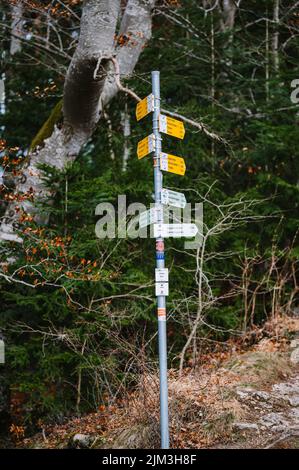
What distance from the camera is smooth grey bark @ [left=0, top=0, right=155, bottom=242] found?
802cm

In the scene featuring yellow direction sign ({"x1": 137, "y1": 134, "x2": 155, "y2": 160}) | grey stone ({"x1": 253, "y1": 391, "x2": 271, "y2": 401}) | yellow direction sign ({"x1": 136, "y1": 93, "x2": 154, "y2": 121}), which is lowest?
grey stone ({"x1": 253, "y1": 391, "x2": 271, "y2": 401})

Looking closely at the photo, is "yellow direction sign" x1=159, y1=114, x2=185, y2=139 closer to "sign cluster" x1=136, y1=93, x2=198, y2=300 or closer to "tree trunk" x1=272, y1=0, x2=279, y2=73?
"sign cluster" x1=136, y1=93, x2=198, y2=300

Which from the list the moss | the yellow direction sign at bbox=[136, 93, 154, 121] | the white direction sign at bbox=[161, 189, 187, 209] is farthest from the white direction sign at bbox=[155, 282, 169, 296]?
the moss

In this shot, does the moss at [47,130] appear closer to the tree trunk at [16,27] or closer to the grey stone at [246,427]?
the tree trunk at [16,27]

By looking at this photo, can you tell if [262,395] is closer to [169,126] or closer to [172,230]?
[172,230]

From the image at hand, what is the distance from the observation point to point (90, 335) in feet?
23.5

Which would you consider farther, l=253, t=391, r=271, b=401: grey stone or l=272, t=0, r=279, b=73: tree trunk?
l=272, t=0, r=279, b=73: tree trunk

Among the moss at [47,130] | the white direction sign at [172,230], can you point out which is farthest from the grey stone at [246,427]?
the moss at [47,130]

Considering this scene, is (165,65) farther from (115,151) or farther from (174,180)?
(174,180)

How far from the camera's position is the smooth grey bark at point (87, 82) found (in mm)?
8016

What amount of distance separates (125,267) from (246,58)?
633 cm

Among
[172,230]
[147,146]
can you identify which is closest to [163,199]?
[172,230]

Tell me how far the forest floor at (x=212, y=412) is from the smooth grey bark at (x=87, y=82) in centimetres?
288

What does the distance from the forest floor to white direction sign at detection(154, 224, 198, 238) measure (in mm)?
1688
